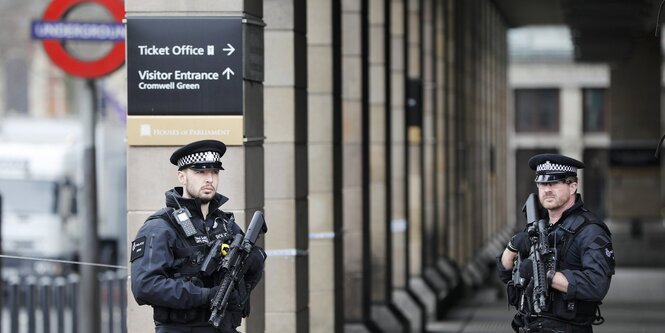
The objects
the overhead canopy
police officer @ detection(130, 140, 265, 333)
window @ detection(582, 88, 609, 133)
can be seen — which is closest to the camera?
police officer @ detection(130, 140, 265, 333)

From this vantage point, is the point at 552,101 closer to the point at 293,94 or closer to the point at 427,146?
the point at 427,146

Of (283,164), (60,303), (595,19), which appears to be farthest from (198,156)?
(595,19)

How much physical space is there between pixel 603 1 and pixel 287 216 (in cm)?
1379

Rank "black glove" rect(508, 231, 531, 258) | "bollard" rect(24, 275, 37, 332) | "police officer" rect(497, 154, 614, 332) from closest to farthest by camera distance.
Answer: "police officer" rect(497, 154, 614, 332)
"black glove" rect(508, 231, 531, 258)
"bollard" rect(24, 275, 37, 332)

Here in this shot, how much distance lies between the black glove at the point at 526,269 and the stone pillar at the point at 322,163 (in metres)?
6.53

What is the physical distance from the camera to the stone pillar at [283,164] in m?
12.9

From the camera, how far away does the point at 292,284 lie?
1296 cm

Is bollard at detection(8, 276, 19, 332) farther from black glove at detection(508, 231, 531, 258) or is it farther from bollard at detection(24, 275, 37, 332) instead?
black glove at detection(508, 231, 531, 258)

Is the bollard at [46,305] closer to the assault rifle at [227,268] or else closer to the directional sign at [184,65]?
the directional sign at [184,65]

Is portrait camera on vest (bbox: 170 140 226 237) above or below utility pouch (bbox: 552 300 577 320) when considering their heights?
above

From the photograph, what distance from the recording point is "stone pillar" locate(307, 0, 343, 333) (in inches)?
606

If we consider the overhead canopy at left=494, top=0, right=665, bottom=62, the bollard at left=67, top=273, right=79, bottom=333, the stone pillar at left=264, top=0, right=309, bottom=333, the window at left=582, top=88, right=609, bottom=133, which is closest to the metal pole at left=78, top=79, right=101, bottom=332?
the stone pillar at left=264, top=0, right=309, bottom=333

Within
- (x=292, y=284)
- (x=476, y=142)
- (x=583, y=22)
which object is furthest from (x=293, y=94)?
(x=476, y=142)

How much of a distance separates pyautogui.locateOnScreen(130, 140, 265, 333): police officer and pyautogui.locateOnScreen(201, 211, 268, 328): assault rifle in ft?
0.14
